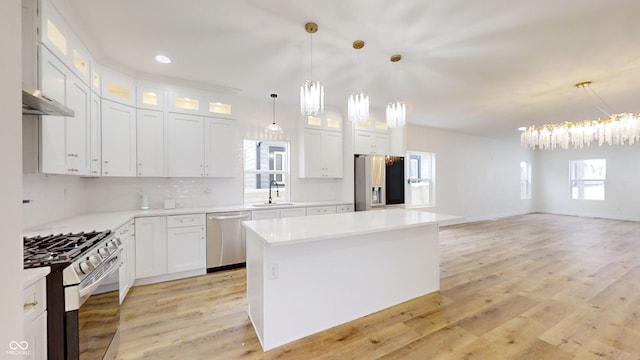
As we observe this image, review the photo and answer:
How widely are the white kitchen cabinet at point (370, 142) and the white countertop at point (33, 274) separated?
4.37 metres

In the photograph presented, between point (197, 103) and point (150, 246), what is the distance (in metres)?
2.10

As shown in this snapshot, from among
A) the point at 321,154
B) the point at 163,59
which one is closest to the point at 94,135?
the point at 163,59

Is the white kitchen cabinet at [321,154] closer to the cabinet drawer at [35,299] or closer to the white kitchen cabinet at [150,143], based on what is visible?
the white kitchen cabinet at [150,143]

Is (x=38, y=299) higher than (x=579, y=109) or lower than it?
lower

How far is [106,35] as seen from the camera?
101 inches

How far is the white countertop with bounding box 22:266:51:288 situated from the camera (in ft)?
3.79

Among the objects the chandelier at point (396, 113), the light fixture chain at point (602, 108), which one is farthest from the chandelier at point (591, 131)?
the chandelier at point (396, 113)

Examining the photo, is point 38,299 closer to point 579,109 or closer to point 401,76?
Answer: point 401,76

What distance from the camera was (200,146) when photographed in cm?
386

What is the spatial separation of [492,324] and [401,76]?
3.03 metres

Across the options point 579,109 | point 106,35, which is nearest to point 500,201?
point 579,109

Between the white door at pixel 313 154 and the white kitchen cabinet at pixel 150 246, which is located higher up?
the white door at pixel 313 154

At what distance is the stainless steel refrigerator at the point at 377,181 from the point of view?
4.81 m

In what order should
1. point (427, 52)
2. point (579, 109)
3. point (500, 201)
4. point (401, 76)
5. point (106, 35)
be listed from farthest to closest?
1. point (500, 201)
2. point (579, 109)
3. point (401, 76)
4. point (427, 52)
5. point (106, 35)
